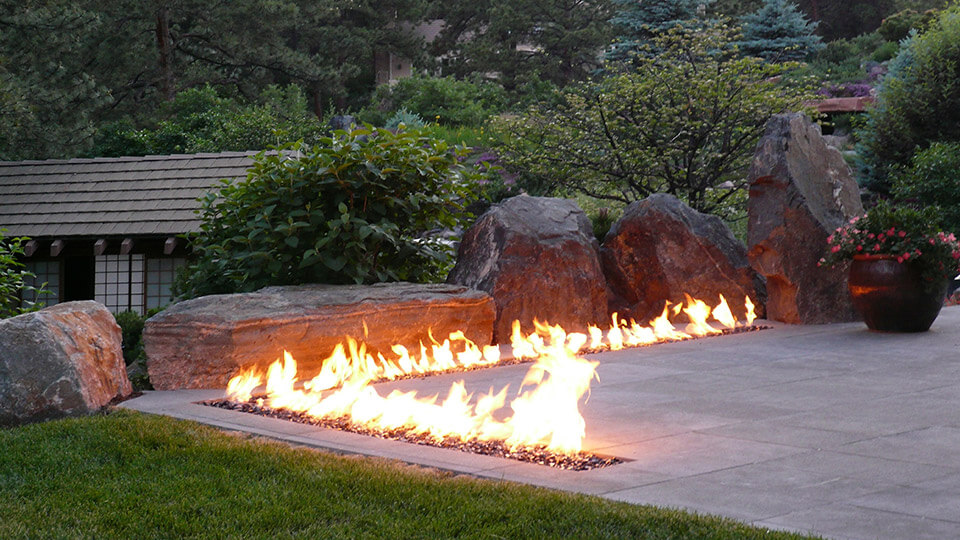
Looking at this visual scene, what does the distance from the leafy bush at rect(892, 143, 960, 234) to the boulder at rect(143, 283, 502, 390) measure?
30.3ft

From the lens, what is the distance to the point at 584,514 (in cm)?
412

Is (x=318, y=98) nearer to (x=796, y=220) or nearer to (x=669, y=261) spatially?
(x=669, y=261)

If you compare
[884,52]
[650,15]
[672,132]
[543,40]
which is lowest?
[672,132]

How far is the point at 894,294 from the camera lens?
9625 mm

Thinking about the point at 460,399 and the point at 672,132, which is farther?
the point at 672,132

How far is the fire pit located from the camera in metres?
5.64

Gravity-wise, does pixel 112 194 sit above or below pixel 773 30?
below

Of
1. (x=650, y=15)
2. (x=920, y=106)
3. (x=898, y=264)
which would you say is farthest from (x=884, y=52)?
(x=898, y=264)

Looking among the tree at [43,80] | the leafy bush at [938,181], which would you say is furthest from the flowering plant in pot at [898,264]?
the tree at [43,80]

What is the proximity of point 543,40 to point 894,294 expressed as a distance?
29.7m

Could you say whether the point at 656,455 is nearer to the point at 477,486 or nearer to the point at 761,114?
the point at 477,486

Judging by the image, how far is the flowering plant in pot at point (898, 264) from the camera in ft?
30.9

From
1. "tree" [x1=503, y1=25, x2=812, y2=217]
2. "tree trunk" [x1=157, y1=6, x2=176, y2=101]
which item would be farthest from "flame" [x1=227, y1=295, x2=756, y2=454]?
"tree trunk" [x1=157, y1=6, x2=176, y2=101]

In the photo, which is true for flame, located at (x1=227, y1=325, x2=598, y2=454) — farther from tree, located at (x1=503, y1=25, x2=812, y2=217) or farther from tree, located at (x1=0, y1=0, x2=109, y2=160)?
tree, located at (x1=0, y1=0, x2=109, y2=160)
